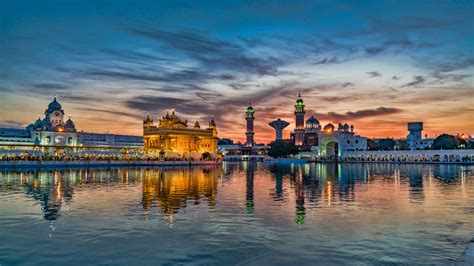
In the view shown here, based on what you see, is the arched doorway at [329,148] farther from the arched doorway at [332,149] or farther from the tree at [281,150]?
the tree at [281,150]

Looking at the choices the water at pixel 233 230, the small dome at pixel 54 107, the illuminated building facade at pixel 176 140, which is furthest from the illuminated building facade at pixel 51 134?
the water at pixel 233 230

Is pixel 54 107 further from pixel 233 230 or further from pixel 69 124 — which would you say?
pixel 233 230

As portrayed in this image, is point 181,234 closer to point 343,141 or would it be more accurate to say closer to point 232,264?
point 232,264

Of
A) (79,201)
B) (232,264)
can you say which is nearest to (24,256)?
(232,264)

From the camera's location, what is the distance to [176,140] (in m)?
105

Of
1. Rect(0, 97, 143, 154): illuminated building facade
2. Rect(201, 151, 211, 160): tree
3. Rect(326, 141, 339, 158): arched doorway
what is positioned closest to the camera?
Rect(201, 151, 211, 160): tree

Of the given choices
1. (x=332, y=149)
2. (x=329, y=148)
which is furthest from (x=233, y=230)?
(x=329, y=148)

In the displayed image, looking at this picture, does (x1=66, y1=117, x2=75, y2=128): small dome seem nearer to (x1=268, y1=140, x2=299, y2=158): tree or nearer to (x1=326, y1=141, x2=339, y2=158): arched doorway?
(x1=268, y1=140, x2=299, y2=158): tree

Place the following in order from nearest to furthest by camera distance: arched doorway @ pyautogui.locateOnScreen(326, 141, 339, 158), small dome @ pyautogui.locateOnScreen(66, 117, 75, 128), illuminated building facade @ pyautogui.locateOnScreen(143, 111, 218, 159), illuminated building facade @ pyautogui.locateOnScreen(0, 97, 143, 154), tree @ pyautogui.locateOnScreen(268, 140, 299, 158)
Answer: illuminated building facade @ pyautogui.locateOnScreen(143, 111, 218, 159), illuminated building facade @ pyautogui.locateOnScreen(0, 97, 143, 154), small dome @ pyautogui.locateOnScreen(66, 117, 75, 128), arched doorway @ pyautogui.locateOnScreen(326, 141, 339, 158), tree @ pyautogui.locateOnScreen(268, 140, 299, 158)

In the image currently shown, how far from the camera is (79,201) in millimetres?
25031

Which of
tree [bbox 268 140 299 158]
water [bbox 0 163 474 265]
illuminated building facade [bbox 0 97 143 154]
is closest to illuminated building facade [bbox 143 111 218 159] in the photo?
illuminated building facade [bbox 0 97 143 154]

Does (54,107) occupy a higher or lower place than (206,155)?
higher

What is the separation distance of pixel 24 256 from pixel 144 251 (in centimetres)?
353

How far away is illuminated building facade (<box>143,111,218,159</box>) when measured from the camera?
104 meters
